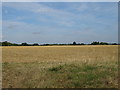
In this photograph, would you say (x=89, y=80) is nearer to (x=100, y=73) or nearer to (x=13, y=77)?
(x=100, y=73)

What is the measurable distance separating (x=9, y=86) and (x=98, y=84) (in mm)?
2860

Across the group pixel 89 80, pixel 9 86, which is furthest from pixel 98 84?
pixel 9 86

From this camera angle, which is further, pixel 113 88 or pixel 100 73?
pixel 100 73

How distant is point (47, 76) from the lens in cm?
710

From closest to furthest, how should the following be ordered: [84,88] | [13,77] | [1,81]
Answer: [84,88]
[1,81]
[13,77]

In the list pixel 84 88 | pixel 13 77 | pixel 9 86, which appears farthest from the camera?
pixel 13 77

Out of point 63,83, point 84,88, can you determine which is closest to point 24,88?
point 63,83

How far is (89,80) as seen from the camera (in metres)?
6.38

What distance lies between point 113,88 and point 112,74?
147cm

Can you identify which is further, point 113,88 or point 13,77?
point 13,77

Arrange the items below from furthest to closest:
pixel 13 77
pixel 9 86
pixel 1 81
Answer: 1. pixel 13 77
2. pixel 1 81
3. pixel 9 86

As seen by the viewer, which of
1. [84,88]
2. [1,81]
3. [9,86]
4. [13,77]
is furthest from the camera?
[13,77]

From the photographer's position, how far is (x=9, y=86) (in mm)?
6090

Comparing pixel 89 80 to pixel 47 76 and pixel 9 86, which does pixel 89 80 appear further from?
pixel 9 86
